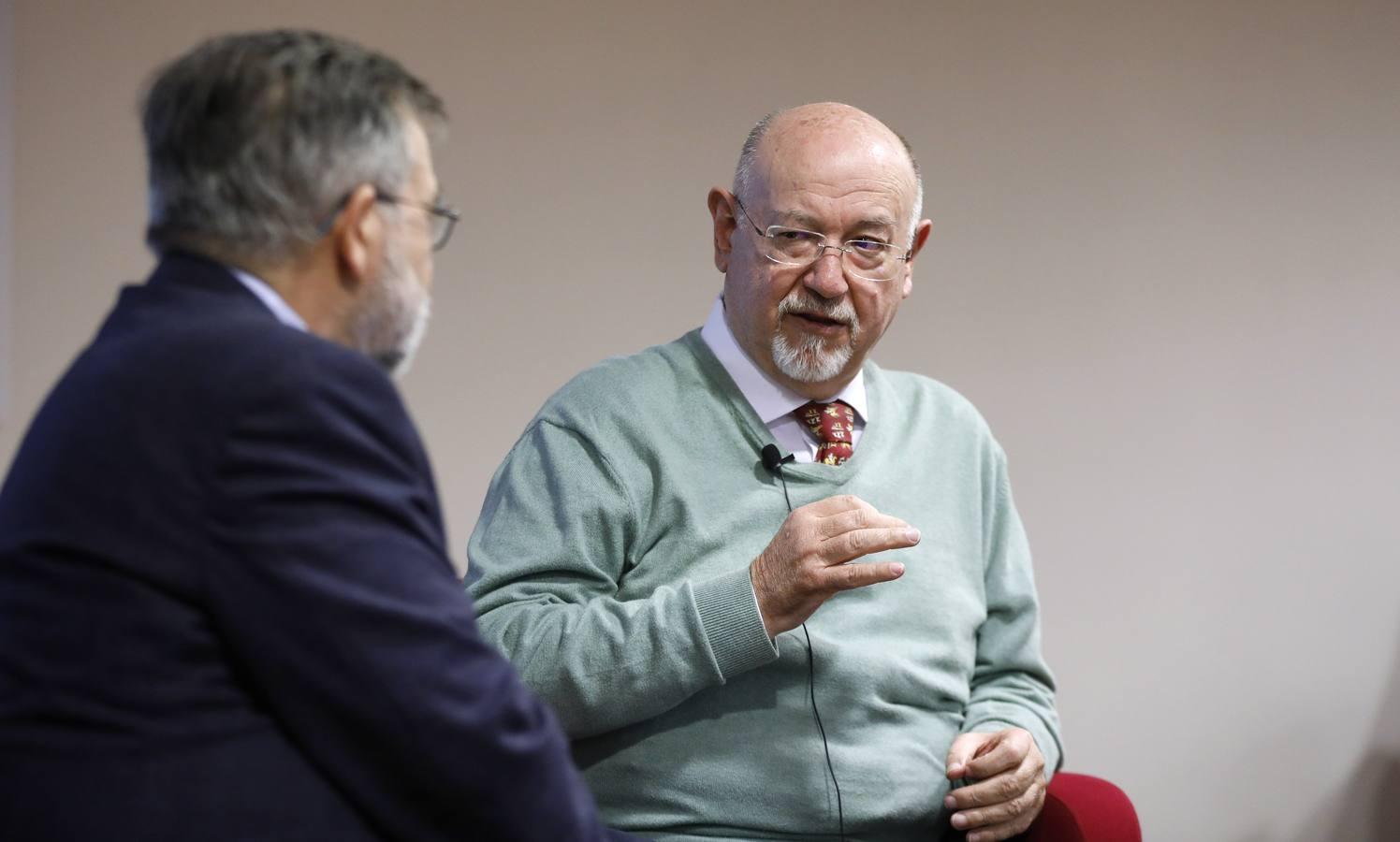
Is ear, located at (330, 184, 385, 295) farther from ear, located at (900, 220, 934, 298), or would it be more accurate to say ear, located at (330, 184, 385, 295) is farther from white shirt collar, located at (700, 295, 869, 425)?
ear, located at (900, 220, 934, 298)

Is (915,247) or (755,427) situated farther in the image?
(915,247)

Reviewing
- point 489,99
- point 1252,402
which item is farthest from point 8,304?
point 1252,402

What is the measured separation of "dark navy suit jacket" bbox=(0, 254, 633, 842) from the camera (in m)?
1.05

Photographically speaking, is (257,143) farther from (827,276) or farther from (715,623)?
(827,276)

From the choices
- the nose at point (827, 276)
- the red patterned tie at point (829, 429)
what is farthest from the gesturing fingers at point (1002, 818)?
the nose at point (827, 276)

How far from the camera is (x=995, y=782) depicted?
1.98 meters

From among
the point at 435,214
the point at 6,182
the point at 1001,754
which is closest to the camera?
the point at 435,214

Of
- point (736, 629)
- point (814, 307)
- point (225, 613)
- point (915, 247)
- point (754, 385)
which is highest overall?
point (915, 247)

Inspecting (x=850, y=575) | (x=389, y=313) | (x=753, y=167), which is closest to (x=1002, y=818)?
(x=850, y=575)

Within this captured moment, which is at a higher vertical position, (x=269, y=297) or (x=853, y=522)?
(x=269, y=297)

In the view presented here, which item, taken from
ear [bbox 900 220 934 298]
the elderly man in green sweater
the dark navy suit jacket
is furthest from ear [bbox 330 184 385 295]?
ear [bbox 900 220 934 298]

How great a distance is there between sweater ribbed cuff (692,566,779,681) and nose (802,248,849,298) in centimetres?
48

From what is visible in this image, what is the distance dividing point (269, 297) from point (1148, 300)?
262 cm

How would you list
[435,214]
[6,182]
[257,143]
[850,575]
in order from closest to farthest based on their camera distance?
[257,143] → [435,214] → [850,575] → [6,182]
